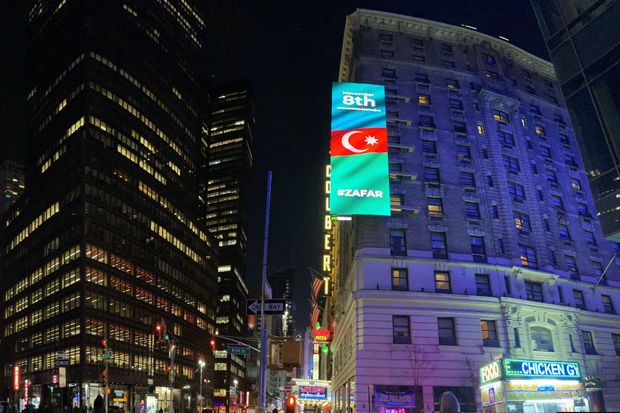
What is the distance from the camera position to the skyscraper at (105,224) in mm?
91125

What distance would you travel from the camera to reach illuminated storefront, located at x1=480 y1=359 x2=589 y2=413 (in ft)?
88.8

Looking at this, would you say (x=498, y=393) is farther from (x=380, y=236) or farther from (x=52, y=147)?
(x=52, y=147)

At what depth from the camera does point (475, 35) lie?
60.9 meters

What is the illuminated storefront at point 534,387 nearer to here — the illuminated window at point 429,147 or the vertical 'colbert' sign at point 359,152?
the vertical 'colbert' sign at point 359,152

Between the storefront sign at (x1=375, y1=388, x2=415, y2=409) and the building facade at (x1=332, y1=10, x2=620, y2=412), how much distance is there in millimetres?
98

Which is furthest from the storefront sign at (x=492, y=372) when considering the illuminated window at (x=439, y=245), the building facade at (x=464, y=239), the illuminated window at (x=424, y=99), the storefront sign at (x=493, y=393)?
the illuminated window at (x=424, y=99)

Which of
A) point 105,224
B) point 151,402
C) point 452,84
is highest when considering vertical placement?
point 105,224

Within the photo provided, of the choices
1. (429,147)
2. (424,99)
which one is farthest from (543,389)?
(424,99)

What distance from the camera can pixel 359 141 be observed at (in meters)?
49.8

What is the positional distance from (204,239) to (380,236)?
101211mm

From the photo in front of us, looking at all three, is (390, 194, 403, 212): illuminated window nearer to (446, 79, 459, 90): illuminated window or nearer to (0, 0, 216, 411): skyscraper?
(446, 79, 459, 90): illuminated window

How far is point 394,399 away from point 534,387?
1531cm

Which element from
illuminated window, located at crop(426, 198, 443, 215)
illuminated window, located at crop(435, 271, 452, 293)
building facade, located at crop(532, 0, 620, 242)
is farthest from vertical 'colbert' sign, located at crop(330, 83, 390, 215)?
building facade, located at crop(532, 0, 620, 242)

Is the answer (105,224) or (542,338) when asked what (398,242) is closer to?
(542,338)
